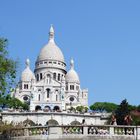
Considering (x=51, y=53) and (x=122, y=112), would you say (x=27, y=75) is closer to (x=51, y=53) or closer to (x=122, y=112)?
(x=51, y=53)

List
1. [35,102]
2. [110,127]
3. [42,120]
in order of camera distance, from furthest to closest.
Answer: [35,102] < [42,120] < [110,127]

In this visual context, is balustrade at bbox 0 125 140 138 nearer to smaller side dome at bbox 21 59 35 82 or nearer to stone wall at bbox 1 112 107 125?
stone wall at bbox 1 112 107 125

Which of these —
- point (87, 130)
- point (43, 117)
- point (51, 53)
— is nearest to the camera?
point (87, 130)

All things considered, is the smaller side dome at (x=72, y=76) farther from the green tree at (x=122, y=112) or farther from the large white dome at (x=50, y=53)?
the green tree at (x=122, y=112)

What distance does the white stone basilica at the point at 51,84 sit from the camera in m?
156

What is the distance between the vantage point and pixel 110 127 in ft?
93.7

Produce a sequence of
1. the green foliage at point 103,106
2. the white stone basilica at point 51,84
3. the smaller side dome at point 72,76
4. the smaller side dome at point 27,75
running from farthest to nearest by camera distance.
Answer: the smaller side dome at point 72,76, the smaller side dome at point 27,75, the green foliage at point 103,106, the white stone basilica at point 51,84

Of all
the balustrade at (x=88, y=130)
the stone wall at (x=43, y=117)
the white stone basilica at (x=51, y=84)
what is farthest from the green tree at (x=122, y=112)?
Answer: the balustrade at (x=88, y=130)

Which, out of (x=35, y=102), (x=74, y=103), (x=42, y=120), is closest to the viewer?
(x=42, y=120)

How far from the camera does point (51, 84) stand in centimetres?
16050

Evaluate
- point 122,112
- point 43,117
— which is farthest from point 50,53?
point 122,112

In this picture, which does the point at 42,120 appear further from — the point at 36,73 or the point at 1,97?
the point at 1,97

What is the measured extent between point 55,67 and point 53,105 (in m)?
20.3

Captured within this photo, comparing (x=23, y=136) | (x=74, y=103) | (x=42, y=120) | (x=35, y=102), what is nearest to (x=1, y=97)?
(x=23, y=136)
